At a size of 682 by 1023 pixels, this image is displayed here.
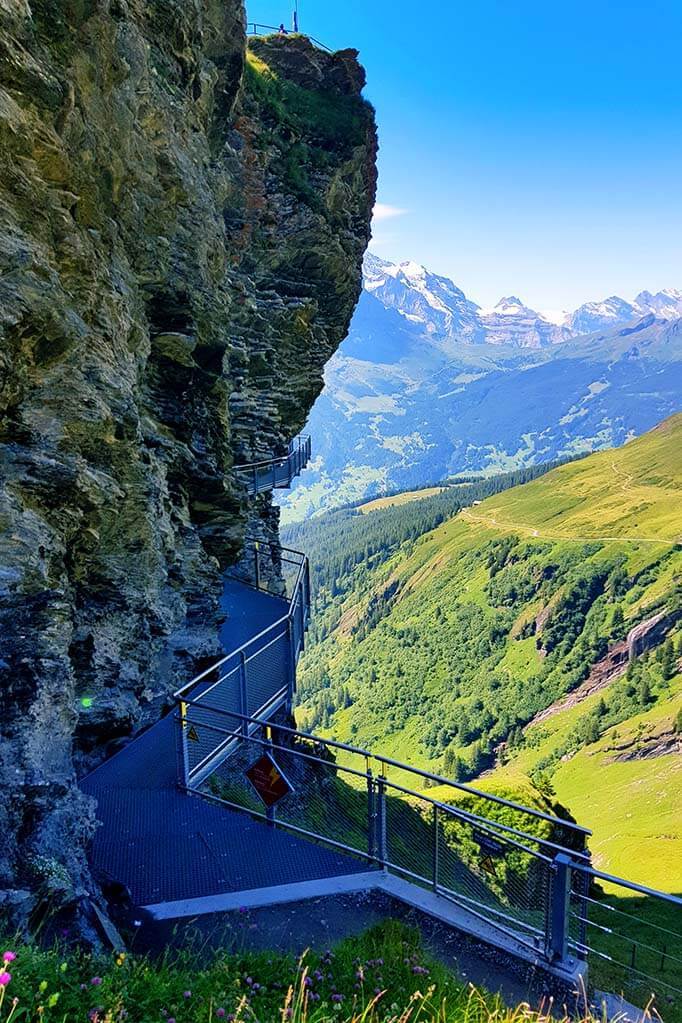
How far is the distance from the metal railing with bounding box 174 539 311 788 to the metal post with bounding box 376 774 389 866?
2288mm

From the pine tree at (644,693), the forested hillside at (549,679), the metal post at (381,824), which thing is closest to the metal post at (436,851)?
the metal post at (381,824)

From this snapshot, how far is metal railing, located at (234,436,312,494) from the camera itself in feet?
80.6

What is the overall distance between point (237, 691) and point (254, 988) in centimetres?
661

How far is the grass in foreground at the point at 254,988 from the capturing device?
159 inches

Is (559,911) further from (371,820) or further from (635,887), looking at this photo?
(371,820)

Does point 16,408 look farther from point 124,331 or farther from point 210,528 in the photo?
point 210,528

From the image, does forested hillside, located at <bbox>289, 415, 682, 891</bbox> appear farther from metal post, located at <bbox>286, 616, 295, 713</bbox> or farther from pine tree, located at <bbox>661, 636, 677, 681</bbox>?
metal post, located at <bbox>286, 616, 295, 713</bbox>

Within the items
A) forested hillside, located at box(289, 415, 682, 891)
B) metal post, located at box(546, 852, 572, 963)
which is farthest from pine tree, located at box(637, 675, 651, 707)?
metal post, located at box(546, 852, 572, 963)

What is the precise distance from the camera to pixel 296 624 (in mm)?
16188

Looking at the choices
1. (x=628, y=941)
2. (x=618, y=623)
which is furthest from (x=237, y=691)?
(x=618, y=623)

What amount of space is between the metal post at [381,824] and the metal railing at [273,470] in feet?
50.6

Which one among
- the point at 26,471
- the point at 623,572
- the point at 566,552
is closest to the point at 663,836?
the point at 26,471

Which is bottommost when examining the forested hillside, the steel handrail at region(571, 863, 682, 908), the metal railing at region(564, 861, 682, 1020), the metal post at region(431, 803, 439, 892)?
the forested hillside

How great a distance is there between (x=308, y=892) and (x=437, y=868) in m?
1.59
